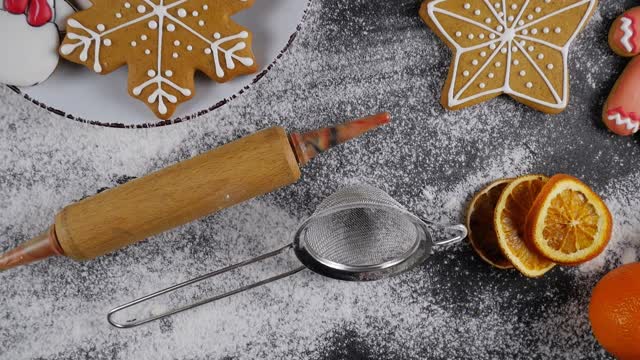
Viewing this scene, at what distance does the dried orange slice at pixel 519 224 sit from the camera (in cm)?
94

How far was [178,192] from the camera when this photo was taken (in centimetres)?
87

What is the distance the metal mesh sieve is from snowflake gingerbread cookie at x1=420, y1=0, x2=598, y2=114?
0.64 feet

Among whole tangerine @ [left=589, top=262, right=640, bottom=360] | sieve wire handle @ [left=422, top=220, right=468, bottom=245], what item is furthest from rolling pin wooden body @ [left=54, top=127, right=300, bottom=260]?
whole tangerine @ [left=589, top=262, right=640, bottom=360]

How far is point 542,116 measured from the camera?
101 centimetres

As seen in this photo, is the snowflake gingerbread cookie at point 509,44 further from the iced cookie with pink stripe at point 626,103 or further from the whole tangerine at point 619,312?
the whole tangerine at point 619,312

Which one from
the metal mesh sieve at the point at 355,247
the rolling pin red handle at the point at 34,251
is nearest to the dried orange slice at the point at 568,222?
the metal mesh sieve at the point at 355,247

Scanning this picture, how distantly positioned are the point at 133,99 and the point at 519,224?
1.89 feet

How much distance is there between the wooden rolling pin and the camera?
2.84 feet

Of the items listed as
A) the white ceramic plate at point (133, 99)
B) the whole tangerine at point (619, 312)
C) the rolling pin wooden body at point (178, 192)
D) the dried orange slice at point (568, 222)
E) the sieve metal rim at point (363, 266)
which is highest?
the white ceramic plate at point (133, 99)

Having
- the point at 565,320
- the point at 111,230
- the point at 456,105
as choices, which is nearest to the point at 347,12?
the point at 456,105

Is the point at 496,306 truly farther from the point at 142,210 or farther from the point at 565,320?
the point at 142,210

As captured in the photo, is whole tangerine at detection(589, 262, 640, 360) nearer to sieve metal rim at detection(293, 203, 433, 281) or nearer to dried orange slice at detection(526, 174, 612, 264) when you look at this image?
dried orange slice at detection(526, 174, 612, 264)

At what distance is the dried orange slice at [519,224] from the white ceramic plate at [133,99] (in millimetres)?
384

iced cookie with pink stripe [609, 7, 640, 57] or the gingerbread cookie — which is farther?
iced cookie with pink stripe [609, 7, 640, 57]
